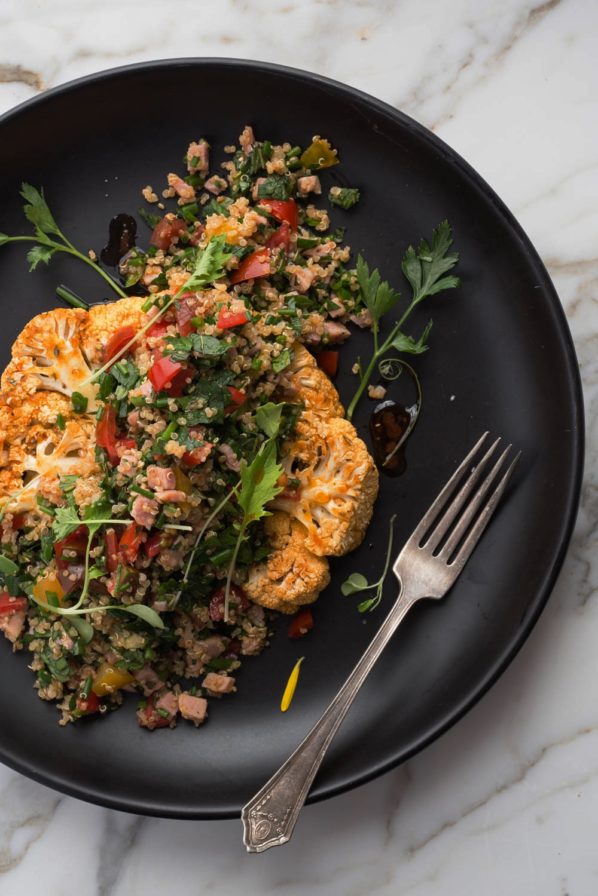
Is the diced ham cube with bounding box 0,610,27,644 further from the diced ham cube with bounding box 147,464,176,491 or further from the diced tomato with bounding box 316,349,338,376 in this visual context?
the diced tomato with bounding box 316,349,338,376

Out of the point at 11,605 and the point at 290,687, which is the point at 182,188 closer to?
the point at 11,605

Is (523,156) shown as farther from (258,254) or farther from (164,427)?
(164,427)

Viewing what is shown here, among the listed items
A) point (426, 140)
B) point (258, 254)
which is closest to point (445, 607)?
point (258, 254)

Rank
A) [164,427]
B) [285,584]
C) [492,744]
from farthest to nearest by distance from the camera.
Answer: [492,744], [285,584], [164,427]

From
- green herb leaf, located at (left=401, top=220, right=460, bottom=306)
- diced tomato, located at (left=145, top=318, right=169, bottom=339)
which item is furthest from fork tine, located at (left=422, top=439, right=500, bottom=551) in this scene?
diced tomato, located at (left=145, top=318, right=169, bottom=339)

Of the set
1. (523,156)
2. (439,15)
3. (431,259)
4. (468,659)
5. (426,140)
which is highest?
(439,15)
